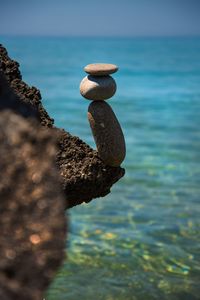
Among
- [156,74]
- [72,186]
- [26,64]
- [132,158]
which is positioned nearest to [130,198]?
[132,158]

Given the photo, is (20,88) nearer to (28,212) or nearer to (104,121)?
(104,121)

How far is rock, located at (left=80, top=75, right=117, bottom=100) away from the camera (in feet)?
11.1

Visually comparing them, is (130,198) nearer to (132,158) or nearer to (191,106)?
(132,158)

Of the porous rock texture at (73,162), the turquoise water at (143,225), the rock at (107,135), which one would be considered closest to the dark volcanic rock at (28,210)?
the porous rock texture at (73,162)

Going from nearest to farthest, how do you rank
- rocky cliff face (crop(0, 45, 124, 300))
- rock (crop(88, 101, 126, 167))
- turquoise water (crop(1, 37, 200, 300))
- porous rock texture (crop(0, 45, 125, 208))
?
rocky cliff face (crop(0, 45, 124, 300)), porous rock texture (crop(0, 45, 125, 208)), rock (crop(88, 101, 126, 167)), turquoise water (crop(1, 37, 200, 300))

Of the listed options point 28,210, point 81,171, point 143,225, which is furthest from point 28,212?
A: point 143,225

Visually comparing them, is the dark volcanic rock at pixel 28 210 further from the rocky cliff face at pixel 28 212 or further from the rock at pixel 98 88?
the rock at pixel 98 88

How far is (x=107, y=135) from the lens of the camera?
3369 millimetres

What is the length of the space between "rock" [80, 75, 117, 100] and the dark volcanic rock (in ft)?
5.75

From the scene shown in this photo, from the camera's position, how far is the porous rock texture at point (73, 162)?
322cm

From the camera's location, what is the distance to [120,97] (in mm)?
24609

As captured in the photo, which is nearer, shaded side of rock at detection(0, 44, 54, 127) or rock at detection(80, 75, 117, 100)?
shaded side of rock at detection(0, 44, 54, 127)

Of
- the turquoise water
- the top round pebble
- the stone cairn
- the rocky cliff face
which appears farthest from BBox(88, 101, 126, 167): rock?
the turquoise water

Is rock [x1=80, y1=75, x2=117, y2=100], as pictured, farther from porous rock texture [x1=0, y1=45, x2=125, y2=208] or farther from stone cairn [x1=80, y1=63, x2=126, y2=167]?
porous rock texture [x1=0, y1=45, x2=125, y2=208]
